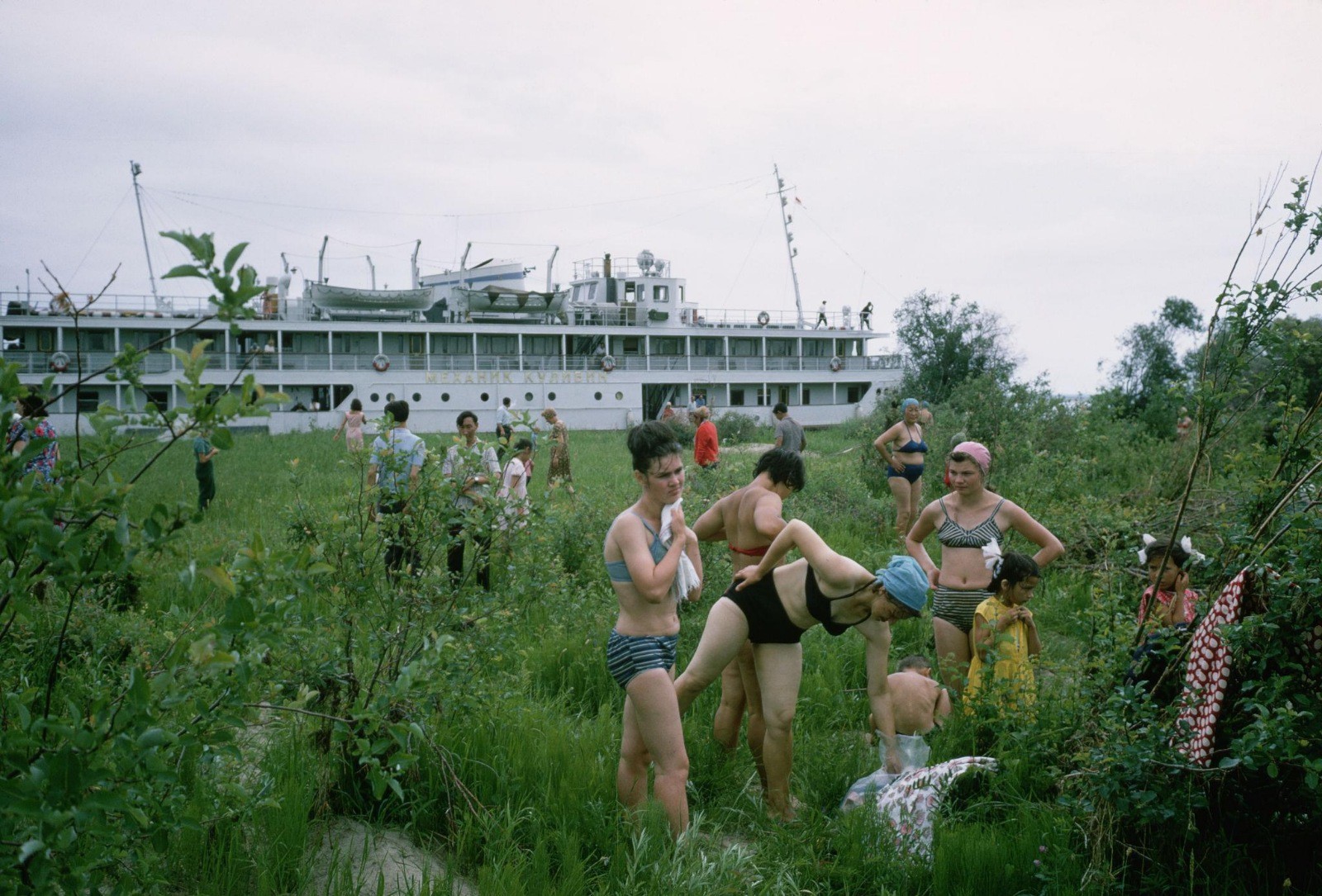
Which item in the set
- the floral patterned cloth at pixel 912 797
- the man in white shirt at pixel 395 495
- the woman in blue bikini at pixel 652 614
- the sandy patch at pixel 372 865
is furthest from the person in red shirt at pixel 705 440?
the sandy patch at pixel 372 865

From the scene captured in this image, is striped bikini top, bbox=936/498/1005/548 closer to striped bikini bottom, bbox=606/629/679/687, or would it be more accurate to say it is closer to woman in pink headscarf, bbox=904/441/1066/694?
woman in pink headscarf, bbox=904/441/1066/694

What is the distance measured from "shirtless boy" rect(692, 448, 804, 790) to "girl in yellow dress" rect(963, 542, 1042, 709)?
124 cm

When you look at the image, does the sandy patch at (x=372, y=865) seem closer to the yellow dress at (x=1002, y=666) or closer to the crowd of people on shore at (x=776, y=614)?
the crowd of people on shore at (x=776, y=614)

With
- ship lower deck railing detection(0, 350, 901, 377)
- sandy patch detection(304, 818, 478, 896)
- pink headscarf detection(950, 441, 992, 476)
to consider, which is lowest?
sandy patch detection(304, 818, 478, 896)

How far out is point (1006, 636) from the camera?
5055mm

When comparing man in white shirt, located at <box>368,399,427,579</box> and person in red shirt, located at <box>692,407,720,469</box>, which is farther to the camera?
person in red shirt, located at <box>692,407,720,469</box>

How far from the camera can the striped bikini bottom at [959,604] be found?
5.68 metres

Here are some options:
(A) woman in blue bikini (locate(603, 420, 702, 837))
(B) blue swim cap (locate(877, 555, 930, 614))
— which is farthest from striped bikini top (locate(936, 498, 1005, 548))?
(A) woman in blue bikini (locate(603, 420, 702, 837))

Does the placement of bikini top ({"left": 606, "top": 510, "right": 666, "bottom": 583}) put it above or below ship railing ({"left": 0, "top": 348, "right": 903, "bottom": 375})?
below

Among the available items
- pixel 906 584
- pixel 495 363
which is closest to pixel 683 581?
pixel 906 584

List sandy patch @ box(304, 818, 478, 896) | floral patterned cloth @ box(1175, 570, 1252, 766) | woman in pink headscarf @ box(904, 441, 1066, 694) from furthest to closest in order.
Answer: woman in pink headscarf @ box(904, 441, 1066, 694)
sandy patch @ box(304, 818, 478, 896)
floral patterned cloth @ box(1175, 570, 1252, 766)

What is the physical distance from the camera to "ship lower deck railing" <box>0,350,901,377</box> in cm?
3619

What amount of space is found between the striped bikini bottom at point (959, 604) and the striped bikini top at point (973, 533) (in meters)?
0.28

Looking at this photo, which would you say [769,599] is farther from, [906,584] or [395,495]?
[395,495]
